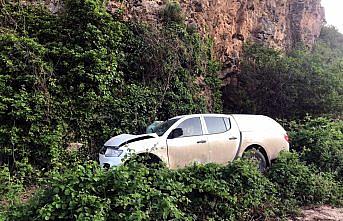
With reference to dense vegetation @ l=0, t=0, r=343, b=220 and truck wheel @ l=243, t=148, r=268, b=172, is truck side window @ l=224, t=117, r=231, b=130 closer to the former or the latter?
truck wheel @ l=243, t=148, r=268, b=172

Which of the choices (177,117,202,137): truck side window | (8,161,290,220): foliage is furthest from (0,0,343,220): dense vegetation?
(177,117,202,137): truck side window

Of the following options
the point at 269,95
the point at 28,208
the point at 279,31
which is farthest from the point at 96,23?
the point at 279,31

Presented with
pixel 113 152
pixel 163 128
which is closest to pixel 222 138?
pixel 163 128

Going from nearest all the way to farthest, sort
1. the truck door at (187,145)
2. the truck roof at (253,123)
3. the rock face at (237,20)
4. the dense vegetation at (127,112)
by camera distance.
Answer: the dense vegetation at (127,112) < the truck door at (187,145) < the truck roof at (253,123) < the rock face at (237,20)

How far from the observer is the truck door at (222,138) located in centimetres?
816

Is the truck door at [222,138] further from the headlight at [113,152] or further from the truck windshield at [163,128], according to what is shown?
the headlight at [113,152]

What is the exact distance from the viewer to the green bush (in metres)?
6.87

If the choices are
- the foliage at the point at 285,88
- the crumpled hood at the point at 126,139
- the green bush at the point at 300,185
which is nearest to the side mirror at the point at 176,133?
the crumpled hood at the point at 126,139

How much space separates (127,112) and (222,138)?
11.4 ft

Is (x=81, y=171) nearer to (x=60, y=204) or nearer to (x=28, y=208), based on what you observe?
(x=60, y=204)

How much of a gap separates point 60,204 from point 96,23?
7.40 meters

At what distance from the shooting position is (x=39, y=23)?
9.90 meters

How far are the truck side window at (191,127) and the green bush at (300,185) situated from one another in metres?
2.01

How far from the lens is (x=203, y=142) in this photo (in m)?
8.04
